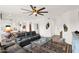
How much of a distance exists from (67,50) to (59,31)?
0.35 meters

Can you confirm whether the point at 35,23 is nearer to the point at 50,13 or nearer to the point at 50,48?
the point at 50,13

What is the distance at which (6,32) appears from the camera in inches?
103

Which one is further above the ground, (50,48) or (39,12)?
(39,12)

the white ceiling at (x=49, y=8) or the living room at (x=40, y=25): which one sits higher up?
the white ceiling at (x=49, y=8)

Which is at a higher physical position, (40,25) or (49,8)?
(49,8)

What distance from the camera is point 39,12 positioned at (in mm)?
2613

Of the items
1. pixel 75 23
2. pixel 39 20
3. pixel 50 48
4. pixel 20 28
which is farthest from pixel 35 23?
pixel 75 23

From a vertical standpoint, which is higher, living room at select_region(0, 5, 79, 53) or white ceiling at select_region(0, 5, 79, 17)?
white ceiling at select_region(0, 5, 79, 17)
